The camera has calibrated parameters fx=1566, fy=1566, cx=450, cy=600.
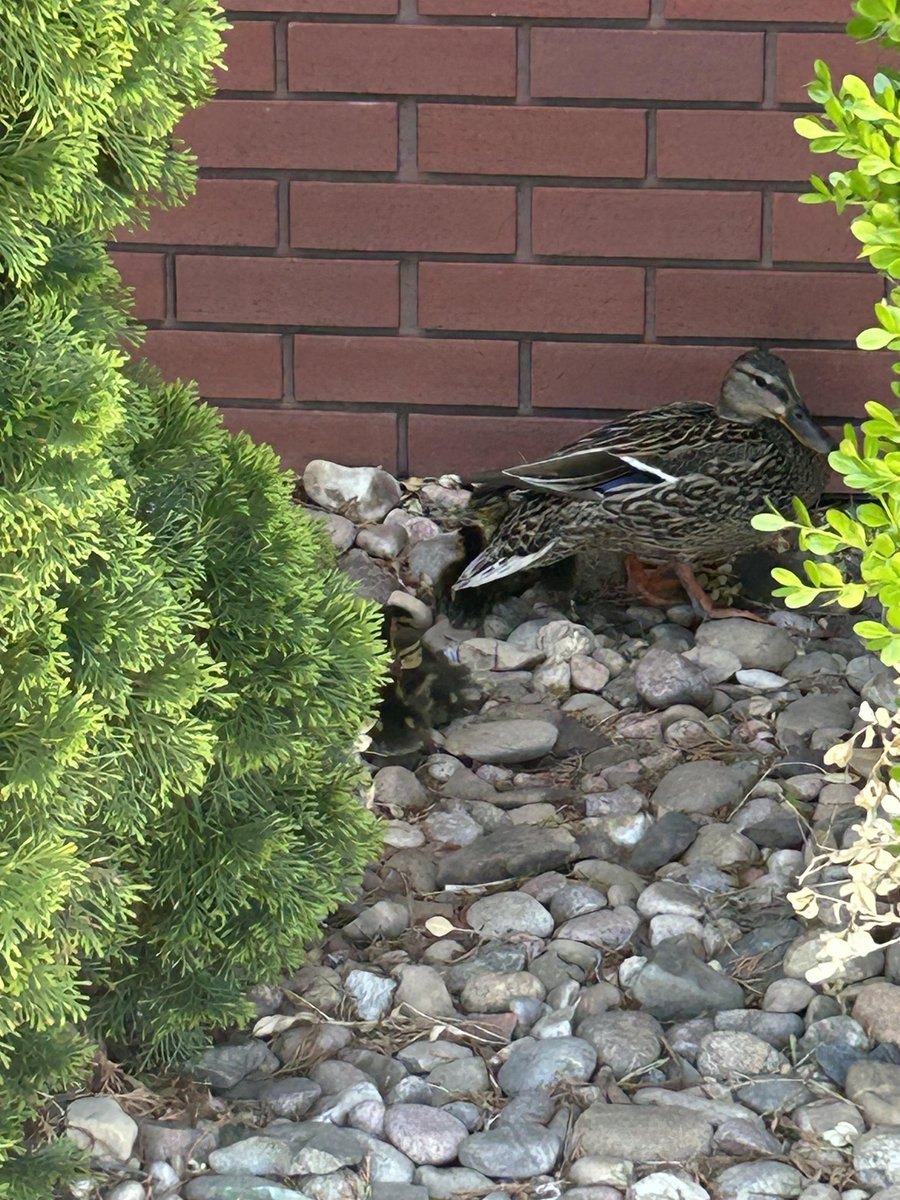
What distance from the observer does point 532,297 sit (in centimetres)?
414

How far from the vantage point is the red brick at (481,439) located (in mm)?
4211

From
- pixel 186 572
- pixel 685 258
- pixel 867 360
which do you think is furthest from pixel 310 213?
pixel 186 572

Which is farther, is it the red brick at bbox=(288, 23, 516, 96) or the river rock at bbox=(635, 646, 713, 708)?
the red brick at bbox=(288, 23, 516, 96)

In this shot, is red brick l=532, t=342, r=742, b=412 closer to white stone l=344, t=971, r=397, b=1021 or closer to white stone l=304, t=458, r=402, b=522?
white stone l=304, t=458, r=402, b=522

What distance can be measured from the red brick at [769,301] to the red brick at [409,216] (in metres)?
0.46

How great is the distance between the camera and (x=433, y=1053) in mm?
2311

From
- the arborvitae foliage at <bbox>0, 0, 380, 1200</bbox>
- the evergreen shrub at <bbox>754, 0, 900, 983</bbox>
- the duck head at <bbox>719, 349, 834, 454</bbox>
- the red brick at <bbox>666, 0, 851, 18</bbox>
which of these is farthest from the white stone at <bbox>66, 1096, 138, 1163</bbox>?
the red brick at <bbox>666, 0, 851, 18</bbox>

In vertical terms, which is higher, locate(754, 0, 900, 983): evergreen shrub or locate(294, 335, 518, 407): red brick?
locate(754, 0, 900, 983): evergreen shrub

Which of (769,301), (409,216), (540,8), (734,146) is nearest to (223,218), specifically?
(409,216)

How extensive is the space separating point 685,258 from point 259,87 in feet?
3.93

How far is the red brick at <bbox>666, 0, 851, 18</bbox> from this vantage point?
3.96 metres

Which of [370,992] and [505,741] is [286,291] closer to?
[505,741]

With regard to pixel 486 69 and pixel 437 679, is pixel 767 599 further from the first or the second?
pixel 486 69

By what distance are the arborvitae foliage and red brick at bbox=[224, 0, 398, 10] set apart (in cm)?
204
